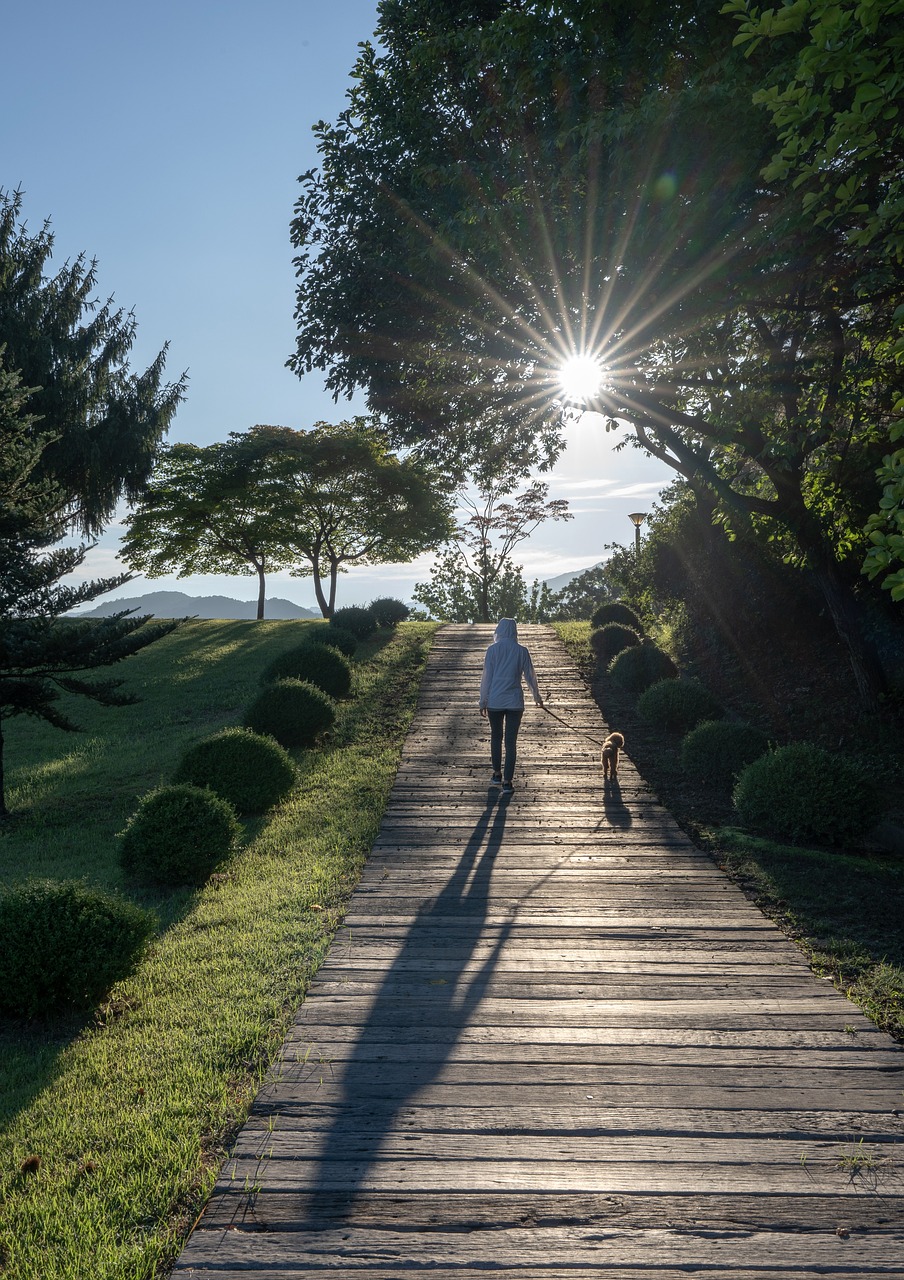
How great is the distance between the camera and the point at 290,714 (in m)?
12.2

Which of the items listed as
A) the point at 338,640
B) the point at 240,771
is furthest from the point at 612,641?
the point at 240,771

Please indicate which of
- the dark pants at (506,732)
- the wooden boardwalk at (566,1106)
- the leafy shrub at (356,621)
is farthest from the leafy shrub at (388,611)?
the wooden boardwalk at (566,1106)

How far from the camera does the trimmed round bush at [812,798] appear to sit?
815 cm

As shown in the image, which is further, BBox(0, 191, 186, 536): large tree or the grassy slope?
BBox(0, 191, 186, 536): large tree

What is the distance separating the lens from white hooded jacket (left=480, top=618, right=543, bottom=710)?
9.79 metres

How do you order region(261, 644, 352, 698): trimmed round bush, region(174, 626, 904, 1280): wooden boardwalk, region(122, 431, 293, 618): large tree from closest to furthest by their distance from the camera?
region(174, 626, 904, 1280): wooden boardwalk, region(261, 644, 352, 698): trimmed round bush, region(122, 431, 293, 618): large tree

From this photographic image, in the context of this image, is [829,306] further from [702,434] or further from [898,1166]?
[898,1166]

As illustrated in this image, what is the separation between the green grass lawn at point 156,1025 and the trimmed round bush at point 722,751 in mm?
4015

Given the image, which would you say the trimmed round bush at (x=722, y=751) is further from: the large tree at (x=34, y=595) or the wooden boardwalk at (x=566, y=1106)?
the large tree at (x=34, y=595)

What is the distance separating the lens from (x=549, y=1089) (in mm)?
3949

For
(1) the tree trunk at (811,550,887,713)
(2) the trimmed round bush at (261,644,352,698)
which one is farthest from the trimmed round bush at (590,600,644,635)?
(1) the tree trunk at (811,550,887,713)

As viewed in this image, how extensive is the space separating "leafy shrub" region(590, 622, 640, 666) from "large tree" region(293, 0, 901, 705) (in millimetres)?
5338

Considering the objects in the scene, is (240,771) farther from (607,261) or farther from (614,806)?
(607,261)

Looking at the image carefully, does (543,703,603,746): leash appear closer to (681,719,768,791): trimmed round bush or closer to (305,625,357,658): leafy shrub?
(681,719,768,791): trimmed round bush
